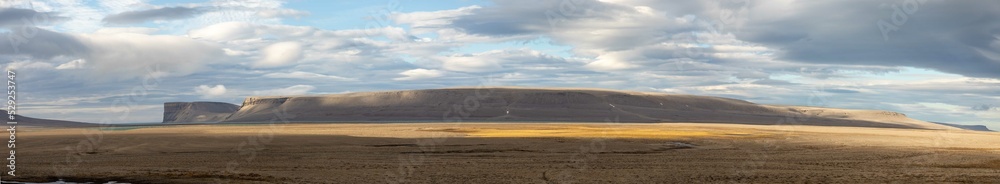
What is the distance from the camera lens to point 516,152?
3694 centimetres

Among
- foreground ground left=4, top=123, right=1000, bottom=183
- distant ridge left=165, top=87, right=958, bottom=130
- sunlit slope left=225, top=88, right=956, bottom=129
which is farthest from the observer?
sunlit slope left=225, top=88, right=956, bottom=129

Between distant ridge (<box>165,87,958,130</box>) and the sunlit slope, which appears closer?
distant ridge (<box>165,87,958,130</box>)

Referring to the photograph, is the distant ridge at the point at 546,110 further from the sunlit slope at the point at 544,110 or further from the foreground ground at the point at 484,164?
the foreground ground at the point at 484,164

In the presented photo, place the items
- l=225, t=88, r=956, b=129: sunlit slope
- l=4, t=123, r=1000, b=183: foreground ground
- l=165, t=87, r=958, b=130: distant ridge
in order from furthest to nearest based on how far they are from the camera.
Answer: l=225, t=88, r=956, b=129: sunlit slope
l=165, t=87, r=958, b=130: distant ridge
l=4, t=123, r=1000, b=183: foreground ground

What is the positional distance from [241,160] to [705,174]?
666 inches

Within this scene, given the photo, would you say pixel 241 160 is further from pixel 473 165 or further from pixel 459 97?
pixel 459 97

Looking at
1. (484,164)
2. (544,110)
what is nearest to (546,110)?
(544,110)

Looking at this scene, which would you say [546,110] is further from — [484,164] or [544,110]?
[484,164]

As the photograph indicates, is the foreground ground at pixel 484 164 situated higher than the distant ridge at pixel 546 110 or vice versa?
the distant ridge at pixel 546 110

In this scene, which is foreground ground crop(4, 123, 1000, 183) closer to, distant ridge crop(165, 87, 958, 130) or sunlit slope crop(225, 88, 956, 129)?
distant ridge crop(165, 87, 958, 130)

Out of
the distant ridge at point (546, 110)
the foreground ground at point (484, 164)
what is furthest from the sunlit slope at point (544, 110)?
the foreground ground at point (484, 164)

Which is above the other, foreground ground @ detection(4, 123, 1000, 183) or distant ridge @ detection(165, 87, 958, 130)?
distant ridge @ detection(165, 87, 958, 130)

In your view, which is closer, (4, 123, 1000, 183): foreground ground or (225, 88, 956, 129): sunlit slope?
(4, 123, 1000, 183): foreground ground

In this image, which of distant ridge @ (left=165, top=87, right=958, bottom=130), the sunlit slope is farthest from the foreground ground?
the sunlit slope
